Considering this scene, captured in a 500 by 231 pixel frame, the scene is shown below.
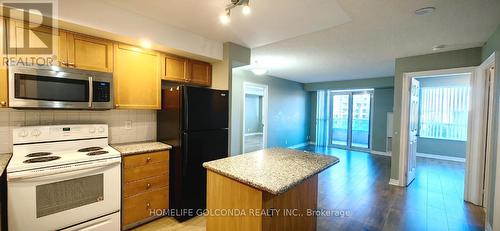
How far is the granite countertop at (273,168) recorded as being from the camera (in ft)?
4.29

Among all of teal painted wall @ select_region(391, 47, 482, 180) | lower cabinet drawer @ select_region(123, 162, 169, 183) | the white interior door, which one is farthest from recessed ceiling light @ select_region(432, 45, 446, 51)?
lower cabinet drawer @ select_region(123, 162, 169, 183)

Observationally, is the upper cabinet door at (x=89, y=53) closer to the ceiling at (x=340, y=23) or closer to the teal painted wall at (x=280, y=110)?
the ceiling at (x=340, y=23)

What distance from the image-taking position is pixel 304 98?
7.41 m

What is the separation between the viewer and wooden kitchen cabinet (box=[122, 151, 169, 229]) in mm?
2186

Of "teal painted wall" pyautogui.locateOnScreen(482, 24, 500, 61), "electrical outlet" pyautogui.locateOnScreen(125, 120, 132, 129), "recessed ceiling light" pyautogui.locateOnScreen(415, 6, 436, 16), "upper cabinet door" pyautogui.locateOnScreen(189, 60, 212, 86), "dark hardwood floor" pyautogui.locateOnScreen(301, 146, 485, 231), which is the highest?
"recessed ceiling light" pyautogui.locateOnScreen(415, 6, 436, 16)

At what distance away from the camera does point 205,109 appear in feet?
8.33

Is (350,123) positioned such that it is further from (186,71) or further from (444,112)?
(186,71)

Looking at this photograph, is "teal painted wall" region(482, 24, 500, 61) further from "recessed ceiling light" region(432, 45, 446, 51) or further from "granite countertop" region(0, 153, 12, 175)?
"granite countertop" region(0, 153, 12, 175)

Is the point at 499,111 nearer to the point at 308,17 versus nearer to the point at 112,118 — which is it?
the point at 308,17

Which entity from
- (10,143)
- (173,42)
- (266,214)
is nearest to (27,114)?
(10,143)

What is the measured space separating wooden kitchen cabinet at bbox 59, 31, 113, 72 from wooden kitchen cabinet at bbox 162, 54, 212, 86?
0.61 m

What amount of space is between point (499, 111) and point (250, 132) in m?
4.26

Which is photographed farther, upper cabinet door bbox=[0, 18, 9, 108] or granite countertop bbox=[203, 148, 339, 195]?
Answer: upper cabinet door bbox=[0, 18, 9, 108]

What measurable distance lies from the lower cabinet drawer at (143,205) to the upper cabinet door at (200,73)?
59.1 inches
